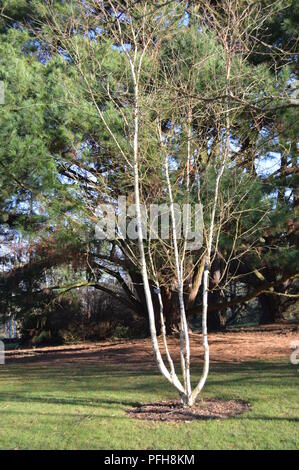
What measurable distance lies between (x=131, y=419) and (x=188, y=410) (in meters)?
0.76

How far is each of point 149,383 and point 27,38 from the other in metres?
8.82

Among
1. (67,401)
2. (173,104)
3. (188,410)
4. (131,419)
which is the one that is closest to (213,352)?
(67,401)

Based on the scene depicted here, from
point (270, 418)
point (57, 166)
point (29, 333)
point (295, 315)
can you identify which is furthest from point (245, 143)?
point (295, 315)

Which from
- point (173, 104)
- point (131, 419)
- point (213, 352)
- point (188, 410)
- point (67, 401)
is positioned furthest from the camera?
point (213, 352)

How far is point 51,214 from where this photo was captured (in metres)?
10.6

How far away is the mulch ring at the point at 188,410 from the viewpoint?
235 inches

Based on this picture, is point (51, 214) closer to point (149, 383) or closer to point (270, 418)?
point (149, 383)

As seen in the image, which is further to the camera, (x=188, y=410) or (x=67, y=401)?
(x=67, y=401)

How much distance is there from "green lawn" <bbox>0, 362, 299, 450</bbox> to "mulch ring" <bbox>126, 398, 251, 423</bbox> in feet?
0.58

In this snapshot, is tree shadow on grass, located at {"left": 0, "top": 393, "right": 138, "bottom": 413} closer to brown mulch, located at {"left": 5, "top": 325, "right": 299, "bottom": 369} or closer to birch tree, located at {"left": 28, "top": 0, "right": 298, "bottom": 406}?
birch tree, located at {"left": 28, "top": 0, "right": 298, "bottom": 406}

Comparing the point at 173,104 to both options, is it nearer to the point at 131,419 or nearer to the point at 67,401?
the point at 131,419

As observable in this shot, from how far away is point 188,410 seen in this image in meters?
6.24

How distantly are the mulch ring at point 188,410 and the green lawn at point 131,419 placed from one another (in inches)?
6.9

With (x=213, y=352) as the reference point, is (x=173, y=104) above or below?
above
